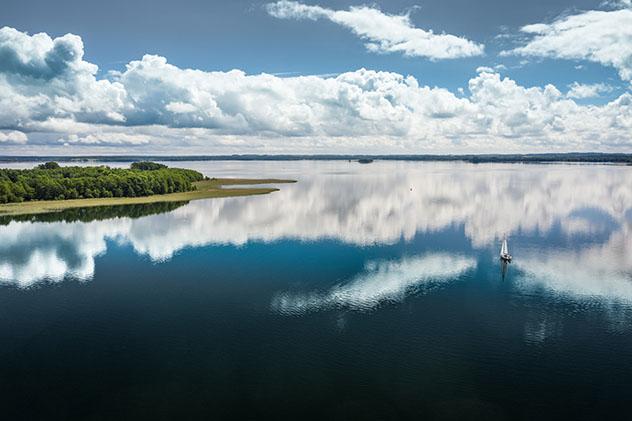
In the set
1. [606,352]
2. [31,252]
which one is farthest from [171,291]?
[606,352]

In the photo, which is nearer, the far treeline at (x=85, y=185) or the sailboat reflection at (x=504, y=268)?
the sailboat reflection at (x=504, y=268)

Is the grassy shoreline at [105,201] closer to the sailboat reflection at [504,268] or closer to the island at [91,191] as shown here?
the island at [91,191]

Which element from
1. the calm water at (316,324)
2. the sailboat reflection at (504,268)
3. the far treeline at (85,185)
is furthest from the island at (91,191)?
the sailboat reflection at (504,268)

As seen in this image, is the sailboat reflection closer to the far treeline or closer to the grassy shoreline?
the grassy shoreline

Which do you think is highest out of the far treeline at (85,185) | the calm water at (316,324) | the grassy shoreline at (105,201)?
the far treeline at (85,185)

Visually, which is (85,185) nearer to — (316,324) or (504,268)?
(316,324)

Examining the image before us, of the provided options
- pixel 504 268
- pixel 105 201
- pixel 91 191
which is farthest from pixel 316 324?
pixel 91 191

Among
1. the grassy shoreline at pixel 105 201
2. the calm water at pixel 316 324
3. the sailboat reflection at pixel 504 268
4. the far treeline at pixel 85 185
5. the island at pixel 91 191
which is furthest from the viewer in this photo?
the far treeline at pixel 85 185

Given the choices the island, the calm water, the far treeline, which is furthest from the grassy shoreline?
the calm water

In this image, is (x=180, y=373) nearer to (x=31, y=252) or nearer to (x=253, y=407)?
(x=253, y=407)
